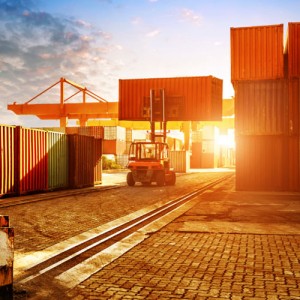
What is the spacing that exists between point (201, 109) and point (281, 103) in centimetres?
1045

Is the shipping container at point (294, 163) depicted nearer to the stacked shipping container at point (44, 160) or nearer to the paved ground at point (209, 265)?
the paved ground at point (209, 265)

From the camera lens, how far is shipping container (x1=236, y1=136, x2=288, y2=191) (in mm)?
18734

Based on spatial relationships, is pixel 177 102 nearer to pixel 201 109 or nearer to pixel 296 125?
pixel 201 109

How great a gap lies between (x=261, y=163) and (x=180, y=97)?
448 inches

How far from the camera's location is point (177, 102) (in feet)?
95.2

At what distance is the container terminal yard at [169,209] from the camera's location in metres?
5.07

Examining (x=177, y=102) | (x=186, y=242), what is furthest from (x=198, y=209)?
(x=177, y=102)

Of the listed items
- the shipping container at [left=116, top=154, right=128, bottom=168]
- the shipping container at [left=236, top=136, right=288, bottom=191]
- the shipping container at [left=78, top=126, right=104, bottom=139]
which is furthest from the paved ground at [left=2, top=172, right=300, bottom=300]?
the shipping container at [left=116, top=154, right=128, bottom=168]

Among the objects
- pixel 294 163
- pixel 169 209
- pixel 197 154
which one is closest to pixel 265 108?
pixel 294 163

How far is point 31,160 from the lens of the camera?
17953 mm

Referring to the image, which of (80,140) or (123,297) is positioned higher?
(80,140)

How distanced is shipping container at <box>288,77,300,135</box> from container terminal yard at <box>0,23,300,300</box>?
0.04 meters

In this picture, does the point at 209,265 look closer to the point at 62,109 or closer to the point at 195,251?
the point at 195,251

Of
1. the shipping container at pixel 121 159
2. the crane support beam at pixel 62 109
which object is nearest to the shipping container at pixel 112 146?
the shipping container at pixel 121 159
